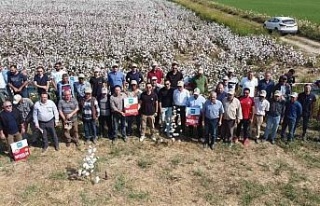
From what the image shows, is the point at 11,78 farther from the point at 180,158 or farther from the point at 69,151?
the point at 180,158

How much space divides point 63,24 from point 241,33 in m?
15.4

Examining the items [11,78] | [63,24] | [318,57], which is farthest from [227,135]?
[63,24]

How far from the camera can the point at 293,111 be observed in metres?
13.2

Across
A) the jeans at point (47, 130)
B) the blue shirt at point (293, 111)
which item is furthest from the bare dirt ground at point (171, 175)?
the blue shirt at point (293, 111)

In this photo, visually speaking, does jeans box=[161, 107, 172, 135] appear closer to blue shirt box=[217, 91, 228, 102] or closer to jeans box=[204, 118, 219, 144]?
jeans box=[204, 118, 219, 144]

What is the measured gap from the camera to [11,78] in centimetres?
1426

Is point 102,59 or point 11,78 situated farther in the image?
point 102,59

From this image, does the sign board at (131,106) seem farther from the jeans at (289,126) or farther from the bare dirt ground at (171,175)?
the jeans at (289,126)

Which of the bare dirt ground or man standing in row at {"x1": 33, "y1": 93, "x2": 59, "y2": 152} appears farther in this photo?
man standing in row at {"x1": 33, "y1": 93, "x2": 59, "y2": 152}

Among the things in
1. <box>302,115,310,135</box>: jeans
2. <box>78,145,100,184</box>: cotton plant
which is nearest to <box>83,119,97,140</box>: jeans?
<box>78,145,100,184</box>: cotton plant

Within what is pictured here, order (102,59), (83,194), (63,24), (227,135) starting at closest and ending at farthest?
(83,194) < (227,135) < (102,59) < (63,24)

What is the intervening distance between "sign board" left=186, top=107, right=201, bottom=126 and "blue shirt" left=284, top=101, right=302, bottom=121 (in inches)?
117

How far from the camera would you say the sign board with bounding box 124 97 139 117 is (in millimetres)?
13109

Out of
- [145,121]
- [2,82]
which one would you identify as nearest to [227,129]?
[145,121]
